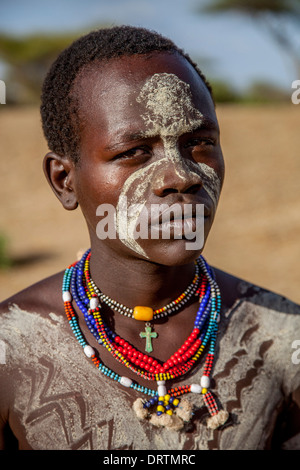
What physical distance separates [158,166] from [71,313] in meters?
0.74

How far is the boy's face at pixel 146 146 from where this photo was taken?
2.00 metres

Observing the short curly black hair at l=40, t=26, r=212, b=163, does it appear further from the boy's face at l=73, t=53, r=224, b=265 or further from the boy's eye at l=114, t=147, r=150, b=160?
the boy's eye at l=114, t=147, r=150, b=160

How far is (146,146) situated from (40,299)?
84 centimetres

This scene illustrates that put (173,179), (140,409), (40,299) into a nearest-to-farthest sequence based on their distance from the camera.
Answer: (173,179) → (140,409) → (40,299)

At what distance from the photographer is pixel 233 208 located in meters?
12.8

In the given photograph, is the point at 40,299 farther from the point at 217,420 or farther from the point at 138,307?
the point at 217,420

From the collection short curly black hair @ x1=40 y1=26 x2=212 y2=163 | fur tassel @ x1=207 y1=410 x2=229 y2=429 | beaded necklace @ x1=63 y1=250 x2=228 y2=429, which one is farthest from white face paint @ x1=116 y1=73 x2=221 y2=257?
fur tassel @ x1=207 y1=410 x2=229 y2=429

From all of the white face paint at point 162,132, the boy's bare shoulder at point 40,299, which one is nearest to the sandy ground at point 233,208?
the boy's bare shoulder at point 40,299

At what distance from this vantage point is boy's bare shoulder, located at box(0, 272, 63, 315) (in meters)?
2.32

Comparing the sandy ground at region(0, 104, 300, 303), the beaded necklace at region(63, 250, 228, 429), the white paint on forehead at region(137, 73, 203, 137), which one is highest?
the sandy ground at region(0, 104, 300, 303)

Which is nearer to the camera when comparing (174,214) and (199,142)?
(174,214)

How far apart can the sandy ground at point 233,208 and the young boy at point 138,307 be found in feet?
19.4

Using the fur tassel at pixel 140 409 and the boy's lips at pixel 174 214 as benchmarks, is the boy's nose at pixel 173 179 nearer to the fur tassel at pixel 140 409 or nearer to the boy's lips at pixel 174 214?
the boy's lips at pixel 174 214

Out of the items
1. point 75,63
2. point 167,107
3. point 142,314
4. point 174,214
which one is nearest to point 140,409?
point 142,314
